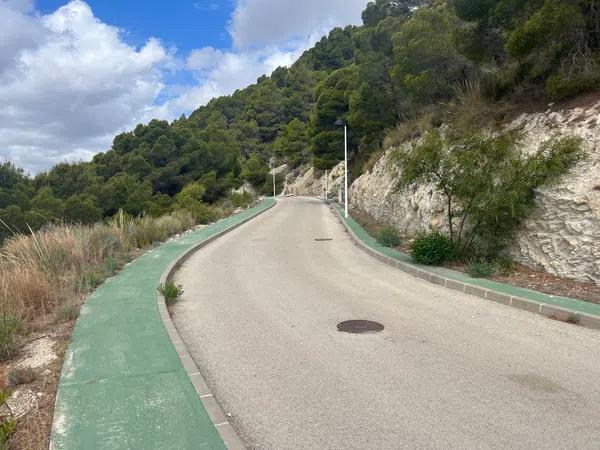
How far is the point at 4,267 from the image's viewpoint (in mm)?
9031

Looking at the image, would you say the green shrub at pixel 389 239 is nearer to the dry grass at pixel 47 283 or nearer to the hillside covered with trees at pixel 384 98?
the hillside covered with trees at pixel 384 98

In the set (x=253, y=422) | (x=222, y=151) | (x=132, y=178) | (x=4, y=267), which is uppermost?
(x=222, y=151)

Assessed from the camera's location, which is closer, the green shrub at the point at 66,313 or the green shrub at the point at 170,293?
the green shrub at the point at 66,313

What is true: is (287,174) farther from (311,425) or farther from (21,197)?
(311,425)

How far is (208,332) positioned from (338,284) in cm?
379

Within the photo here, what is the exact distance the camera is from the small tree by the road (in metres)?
9.52

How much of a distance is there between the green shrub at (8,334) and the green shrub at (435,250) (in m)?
8.28

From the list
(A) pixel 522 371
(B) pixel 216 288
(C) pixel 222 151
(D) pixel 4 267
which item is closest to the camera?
(A) pixel 522 371

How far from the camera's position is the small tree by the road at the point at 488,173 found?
375 inches

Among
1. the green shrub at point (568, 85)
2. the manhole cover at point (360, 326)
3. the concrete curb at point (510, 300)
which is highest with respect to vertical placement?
the green shrub at point (568, 85)

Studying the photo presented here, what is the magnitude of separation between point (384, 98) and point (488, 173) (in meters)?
24.1

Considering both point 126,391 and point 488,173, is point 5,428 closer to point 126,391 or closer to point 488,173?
point 126,391

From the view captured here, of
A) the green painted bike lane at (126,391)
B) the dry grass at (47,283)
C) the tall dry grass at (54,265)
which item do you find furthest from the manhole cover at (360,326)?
the tall dry grass at (54,265)

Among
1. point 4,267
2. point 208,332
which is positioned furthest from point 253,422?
point 4,267
